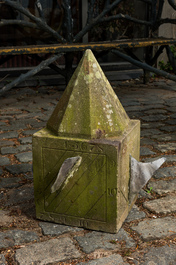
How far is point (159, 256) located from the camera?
2119 millimetres

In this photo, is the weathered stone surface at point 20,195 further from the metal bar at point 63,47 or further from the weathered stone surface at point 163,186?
the metal bar at point 63,47

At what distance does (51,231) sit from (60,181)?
355 mm

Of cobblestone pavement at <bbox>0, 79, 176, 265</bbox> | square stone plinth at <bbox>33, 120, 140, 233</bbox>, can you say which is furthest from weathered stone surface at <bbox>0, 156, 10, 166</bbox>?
square stone plinth at <bbox>33, 120, 140, 233</bbox>

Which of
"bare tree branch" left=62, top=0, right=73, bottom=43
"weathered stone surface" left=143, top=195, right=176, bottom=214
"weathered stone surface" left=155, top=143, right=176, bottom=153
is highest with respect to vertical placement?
"bare tree branch" left=62, top=0, right=73, bottom=43

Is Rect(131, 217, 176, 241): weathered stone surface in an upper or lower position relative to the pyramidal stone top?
lower

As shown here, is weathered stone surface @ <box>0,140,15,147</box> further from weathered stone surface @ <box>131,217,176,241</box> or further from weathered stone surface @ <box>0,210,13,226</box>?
weathered stone surface @ <box>131,217,176,241</box>

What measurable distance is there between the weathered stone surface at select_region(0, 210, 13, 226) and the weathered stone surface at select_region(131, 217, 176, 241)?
0.85 metres

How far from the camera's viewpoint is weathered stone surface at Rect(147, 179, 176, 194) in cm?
298

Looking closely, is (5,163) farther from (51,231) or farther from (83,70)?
(83,70)

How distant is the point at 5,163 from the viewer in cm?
354

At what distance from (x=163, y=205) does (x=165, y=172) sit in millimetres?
631

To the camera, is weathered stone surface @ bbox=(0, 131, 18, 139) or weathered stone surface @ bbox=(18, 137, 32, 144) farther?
weathered stone surface @ bbox=(0, 131, 18, 139)

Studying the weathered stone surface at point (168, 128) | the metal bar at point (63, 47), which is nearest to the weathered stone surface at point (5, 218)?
the weathered stone surface at point (168, 128)

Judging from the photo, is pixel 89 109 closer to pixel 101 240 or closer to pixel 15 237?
pixel 101 240
